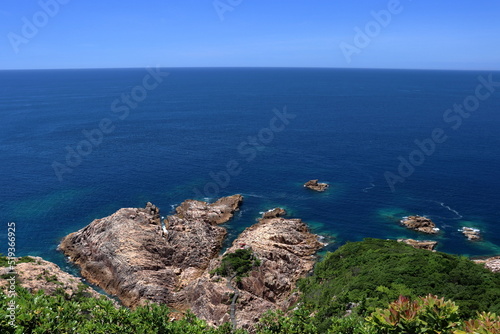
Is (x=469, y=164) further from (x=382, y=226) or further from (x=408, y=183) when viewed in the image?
(x=382, y=226)

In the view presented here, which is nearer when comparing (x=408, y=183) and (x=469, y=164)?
(x=408, y=183)

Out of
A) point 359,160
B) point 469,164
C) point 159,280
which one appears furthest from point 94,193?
point 469,164

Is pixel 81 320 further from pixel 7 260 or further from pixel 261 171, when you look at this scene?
pixel 261 171

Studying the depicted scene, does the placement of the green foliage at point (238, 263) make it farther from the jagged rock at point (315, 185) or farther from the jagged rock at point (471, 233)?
the jagged rock at point (471, 233)

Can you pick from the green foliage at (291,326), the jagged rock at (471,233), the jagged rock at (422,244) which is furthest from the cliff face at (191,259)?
the jagged rock at (471,233)

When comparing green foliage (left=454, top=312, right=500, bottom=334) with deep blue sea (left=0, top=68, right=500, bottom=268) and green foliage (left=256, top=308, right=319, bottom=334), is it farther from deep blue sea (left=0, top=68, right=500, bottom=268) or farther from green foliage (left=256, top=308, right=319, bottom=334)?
deep blue sea (left=0, top=68, right=500, bottom=268)

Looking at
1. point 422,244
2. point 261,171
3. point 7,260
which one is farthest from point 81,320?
point 261,171
